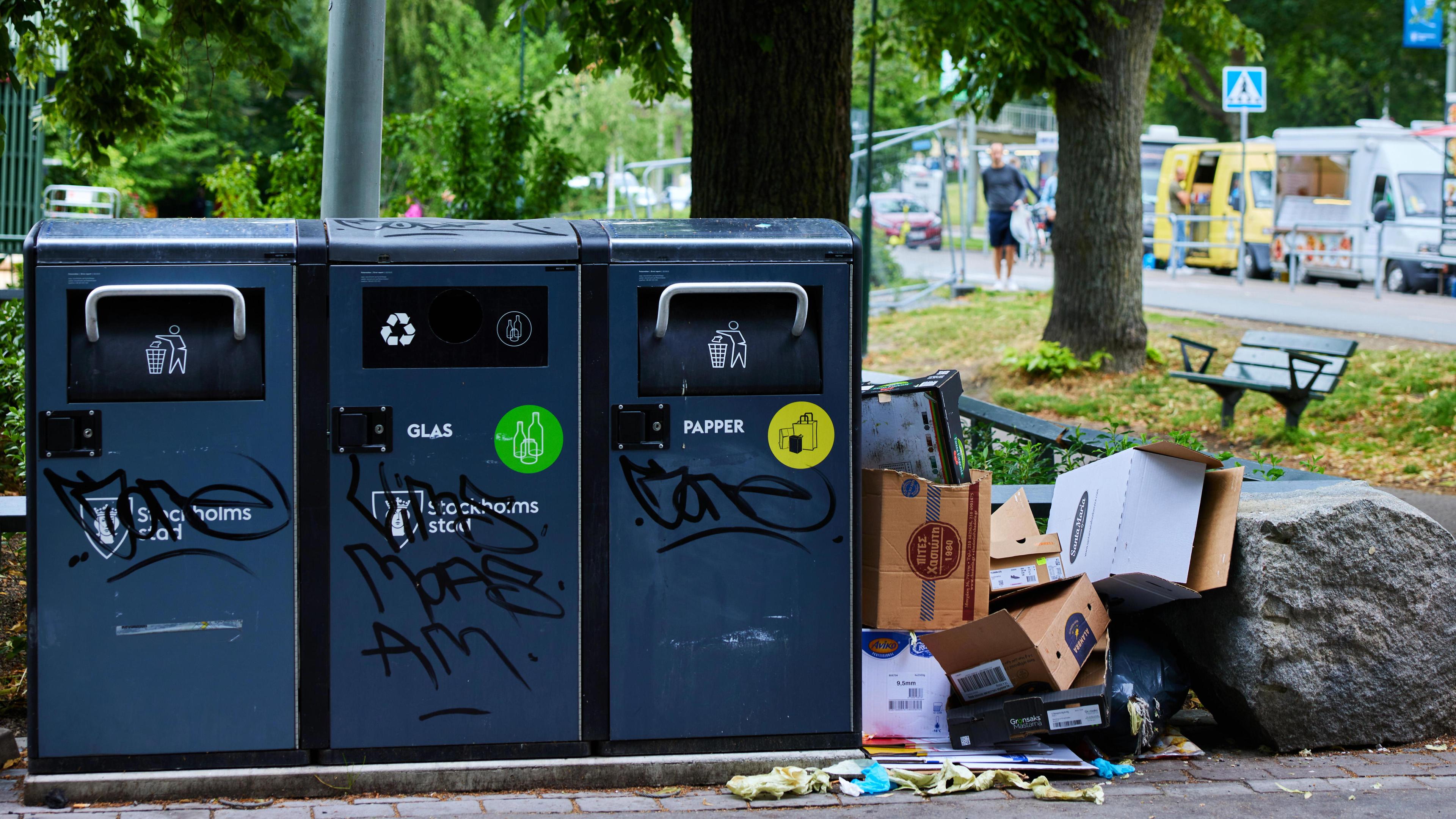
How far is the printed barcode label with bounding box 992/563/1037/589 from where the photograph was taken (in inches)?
172

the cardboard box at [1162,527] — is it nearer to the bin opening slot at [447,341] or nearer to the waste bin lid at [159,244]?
the bin opening slot at [447,341]

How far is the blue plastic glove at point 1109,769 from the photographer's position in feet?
13.3

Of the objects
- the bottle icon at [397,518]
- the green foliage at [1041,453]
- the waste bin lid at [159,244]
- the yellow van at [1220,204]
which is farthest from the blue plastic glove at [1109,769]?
the yellow van at [1220,204]

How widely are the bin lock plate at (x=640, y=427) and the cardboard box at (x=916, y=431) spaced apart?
674 millimetres

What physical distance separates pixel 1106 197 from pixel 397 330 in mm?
9644

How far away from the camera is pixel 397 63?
38938 millimetres

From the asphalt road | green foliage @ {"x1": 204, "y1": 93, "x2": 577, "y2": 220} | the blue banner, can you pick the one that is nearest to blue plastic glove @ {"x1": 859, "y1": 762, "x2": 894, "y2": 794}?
green foliage @ {"x1": 204, "y1": 93, "x2": 577, "y2": 220}

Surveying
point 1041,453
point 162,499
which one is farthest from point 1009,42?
point 162,499

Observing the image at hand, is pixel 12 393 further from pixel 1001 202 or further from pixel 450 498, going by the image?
pixel 1001 202

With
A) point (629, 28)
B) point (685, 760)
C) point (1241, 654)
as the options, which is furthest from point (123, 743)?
point (629, 28)

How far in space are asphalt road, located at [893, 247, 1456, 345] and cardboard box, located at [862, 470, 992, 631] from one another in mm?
11692

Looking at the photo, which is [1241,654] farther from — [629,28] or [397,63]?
[397,63]

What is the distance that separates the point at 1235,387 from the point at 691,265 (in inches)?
288

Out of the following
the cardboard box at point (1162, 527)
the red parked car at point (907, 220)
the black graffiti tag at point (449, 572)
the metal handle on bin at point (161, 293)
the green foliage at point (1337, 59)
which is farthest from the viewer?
the green foliage at point (1337, 59)
